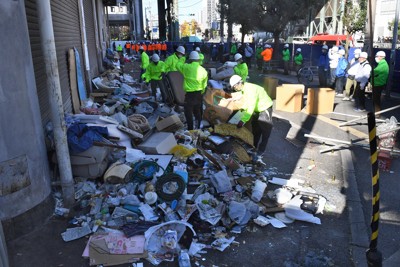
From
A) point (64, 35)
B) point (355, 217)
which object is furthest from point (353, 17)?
point (355, 217)

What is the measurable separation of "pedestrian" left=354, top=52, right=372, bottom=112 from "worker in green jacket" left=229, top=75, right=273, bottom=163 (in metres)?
5.82

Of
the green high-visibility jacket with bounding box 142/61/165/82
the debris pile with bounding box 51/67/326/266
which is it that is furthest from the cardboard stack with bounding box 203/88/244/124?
the green high-visibility jacket with bounding box 142/61/165/82

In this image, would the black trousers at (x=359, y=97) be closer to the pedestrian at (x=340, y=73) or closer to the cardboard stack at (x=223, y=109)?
the pedestrian at (x=340, y=73)

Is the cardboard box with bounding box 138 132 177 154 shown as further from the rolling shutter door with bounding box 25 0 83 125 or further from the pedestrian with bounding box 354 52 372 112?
the pedestrian with bounding box 354 52 372 112

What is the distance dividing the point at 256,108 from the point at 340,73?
343 inches

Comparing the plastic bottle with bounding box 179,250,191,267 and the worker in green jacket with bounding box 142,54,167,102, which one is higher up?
the worker in green jacket with bounding box 142,54,167,102

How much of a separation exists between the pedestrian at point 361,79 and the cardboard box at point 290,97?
198 centimetres

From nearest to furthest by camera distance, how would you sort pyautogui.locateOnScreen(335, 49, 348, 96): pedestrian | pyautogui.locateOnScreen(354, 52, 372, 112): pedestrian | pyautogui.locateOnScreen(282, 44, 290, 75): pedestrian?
pyautogui.locateOnScreen(354, 52, 372, 112): pedestrian → pyautogui.locateOnScreen(335, 49, 348, 96): pedestrian → pyautogui.locateOnScreen(282, 44, 290, 75): pedestrian

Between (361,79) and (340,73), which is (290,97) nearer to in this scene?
(361,79)

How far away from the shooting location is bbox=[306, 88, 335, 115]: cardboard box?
448 inches

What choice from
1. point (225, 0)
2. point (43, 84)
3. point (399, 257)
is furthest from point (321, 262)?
point (225, 0)

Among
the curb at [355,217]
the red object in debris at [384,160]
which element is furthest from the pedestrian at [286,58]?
the red object in debris at [384,160]

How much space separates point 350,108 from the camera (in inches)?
489

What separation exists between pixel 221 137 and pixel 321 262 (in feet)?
12.1
